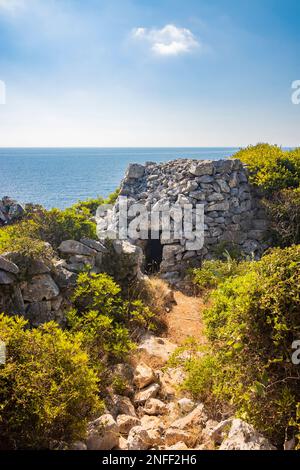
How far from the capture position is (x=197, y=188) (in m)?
13.3

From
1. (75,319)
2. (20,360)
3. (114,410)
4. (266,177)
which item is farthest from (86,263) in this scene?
(266,177)

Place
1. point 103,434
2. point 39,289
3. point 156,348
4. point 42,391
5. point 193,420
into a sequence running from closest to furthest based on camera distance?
point 42,391 < point 103,434 < point 193,420 < point 39,289 < point 156,348

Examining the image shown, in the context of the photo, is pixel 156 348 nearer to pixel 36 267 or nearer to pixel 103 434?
pixel 36 267

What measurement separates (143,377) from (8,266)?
9.14 feet

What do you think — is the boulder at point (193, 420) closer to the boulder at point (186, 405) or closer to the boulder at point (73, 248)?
the boulder at point (186, 405)

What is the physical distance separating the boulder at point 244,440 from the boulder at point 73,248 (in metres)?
5.21

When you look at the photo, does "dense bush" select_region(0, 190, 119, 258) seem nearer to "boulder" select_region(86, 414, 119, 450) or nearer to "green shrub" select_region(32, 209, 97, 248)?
"green shrub" select_region(32, 209, 97, 248)

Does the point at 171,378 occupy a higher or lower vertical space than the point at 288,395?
lower

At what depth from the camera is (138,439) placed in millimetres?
4008

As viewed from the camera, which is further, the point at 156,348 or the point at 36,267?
the point at 156,348

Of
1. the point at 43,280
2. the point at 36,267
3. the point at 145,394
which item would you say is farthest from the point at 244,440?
the point at 36,267

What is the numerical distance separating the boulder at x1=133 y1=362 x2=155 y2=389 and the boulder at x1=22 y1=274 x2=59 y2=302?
1.98 meters
